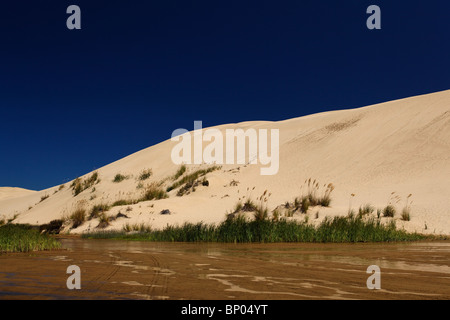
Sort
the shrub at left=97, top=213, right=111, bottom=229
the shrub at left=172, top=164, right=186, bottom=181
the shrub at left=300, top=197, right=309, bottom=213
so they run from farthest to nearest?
the shrub at left=172, top=164, right=186, bottom=181 < the shrub at left=97, top=213, right=111, bottom=229 < the shrub at left=300, top=197, right=309, bottom=213

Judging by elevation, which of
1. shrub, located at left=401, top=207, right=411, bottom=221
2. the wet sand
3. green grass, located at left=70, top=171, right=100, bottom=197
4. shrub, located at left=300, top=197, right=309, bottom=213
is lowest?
the wet sand

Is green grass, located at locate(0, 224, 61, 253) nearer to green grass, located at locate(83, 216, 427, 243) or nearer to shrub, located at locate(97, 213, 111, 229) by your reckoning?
green grass, located at locate(83, 216, 427, 243)

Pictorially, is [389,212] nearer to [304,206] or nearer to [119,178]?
[304,206]

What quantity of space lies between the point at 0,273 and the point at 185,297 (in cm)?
298

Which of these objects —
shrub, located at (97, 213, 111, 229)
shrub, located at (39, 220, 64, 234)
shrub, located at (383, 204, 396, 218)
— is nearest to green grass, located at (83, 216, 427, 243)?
shrub, located at (383, 204, 396, 218)

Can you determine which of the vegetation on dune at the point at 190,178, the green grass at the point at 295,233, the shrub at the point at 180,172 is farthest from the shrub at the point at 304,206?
the shrub at the point at 180,172

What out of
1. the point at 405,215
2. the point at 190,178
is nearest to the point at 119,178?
the point at 190,178

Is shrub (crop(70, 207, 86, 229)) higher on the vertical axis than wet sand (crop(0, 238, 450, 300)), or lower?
lower

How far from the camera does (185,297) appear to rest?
12.5ft

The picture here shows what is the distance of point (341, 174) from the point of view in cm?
2233

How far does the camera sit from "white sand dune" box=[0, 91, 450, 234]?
54.9 feet

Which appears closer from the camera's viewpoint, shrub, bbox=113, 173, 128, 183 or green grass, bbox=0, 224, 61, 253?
green grass, bbox=0, 224, 61, 253
